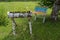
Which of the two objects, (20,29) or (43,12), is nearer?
(20,29)

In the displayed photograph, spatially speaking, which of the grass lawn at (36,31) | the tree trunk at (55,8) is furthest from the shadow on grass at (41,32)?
the tree trunk at (55,8)

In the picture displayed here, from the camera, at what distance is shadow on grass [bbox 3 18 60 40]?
8994 millimetres

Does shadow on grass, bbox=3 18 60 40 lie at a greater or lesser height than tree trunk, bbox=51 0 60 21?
lesser

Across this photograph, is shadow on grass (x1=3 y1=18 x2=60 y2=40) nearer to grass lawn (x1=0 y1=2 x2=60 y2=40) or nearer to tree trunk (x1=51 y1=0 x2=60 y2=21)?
grass lawn (x1=0 y1=2 x2=60 y2=40)

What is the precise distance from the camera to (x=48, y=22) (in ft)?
34.8

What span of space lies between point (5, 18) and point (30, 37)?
2.50 m

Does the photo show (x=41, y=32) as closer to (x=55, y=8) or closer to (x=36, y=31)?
(x=36, y=31)

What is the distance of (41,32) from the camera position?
942cm

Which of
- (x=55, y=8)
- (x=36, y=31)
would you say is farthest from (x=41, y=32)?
(x=55, y=8)

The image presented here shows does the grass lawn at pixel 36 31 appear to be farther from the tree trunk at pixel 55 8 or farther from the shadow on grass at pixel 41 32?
the tree trunk at pixel 55 8

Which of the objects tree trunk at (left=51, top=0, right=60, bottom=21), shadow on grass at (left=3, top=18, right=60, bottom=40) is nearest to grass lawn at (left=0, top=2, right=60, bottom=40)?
shadow on grass at (left=3, top=18, right=60, bottom=40)

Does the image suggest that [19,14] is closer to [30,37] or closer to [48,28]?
[30,37]

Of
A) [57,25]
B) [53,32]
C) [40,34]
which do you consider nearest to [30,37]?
[40,34]

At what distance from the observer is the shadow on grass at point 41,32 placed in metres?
8.99
